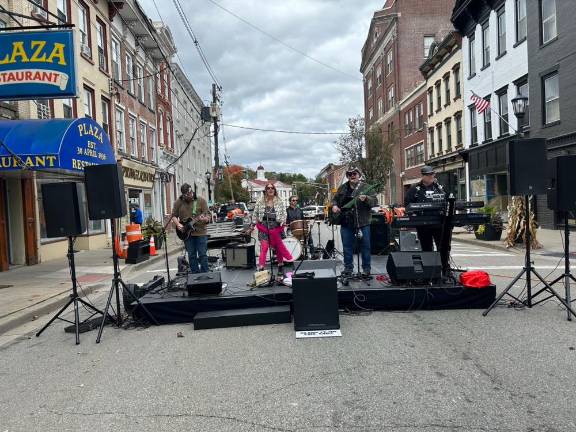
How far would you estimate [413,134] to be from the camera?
4069cm

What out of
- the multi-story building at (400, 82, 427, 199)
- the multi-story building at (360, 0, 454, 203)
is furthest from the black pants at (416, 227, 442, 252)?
the multi-story building at (360, 0, 454, 203)

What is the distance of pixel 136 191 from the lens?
24.0 m

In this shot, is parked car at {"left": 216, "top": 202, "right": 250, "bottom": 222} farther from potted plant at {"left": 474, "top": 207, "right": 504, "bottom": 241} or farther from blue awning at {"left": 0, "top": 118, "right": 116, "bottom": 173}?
potted plant at {"left": 474, "top": 207, "right": 504, "bottom": 241}

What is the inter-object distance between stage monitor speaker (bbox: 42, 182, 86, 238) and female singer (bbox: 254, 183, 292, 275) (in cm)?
305

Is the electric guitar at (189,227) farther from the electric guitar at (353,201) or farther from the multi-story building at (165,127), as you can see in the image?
the multi-story building at (165,127)

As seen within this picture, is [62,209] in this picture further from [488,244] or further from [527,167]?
[488,244]

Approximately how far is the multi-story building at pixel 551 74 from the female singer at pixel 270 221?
13308mm

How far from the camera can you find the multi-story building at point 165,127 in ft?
95.1

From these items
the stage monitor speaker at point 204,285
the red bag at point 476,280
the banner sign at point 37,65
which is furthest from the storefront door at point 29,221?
the red bag at point 476,280

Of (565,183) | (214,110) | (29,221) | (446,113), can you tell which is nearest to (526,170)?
(565,183)

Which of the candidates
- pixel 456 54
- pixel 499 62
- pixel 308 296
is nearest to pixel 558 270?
pixel 308 296

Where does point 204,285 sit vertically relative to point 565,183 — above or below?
below

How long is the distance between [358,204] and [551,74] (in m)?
15.6

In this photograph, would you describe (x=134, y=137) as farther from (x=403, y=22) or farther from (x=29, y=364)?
(x=403, y=22)
